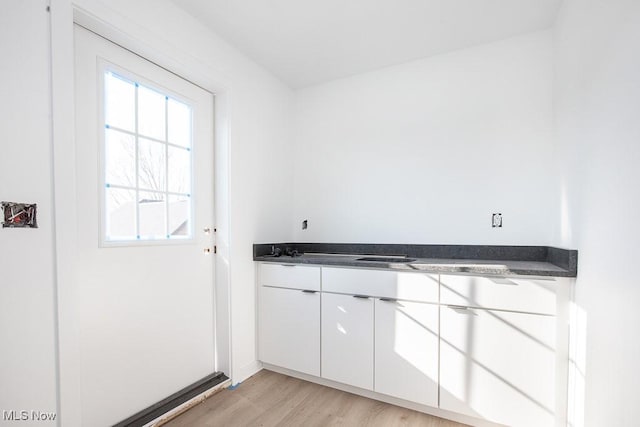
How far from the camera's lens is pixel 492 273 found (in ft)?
5.46

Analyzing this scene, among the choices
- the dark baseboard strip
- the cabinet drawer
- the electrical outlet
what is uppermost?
the electrical outlet

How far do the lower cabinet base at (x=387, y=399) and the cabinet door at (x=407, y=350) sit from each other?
0.33ft

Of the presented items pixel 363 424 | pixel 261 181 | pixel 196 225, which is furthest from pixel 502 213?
pixel 196 225

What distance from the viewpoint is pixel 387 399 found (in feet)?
6.51

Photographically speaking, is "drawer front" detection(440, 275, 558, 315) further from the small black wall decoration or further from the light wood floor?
the small black wall decoration

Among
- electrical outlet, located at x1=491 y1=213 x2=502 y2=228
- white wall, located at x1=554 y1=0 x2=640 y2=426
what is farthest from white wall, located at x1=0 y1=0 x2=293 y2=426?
electrical outlet, located at x1=491 y1=213 x2=502 y2=228

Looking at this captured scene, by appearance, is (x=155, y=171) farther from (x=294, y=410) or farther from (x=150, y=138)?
(x=294, y=410)

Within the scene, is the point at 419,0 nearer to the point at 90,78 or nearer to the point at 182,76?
the point at 182,76

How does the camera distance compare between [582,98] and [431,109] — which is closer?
[582,98]

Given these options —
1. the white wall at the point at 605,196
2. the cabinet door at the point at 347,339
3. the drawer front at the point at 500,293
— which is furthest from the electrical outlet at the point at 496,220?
the cabinet door at the point at 347,339

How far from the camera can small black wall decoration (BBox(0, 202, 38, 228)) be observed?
3.81 ft

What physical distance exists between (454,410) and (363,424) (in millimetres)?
539

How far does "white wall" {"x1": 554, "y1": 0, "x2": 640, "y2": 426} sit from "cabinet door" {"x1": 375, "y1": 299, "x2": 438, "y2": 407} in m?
0.68

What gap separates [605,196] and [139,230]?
2293 mm
